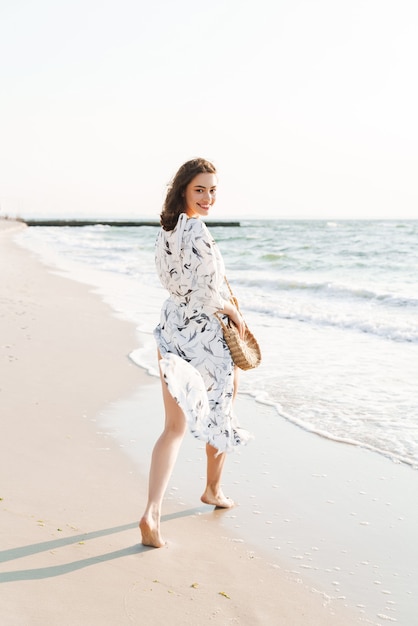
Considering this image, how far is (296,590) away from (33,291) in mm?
10049

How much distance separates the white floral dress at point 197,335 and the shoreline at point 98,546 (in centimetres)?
53

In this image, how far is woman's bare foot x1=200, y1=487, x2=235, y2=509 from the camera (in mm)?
3424

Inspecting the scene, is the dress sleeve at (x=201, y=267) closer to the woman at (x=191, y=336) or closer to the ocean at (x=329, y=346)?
the woman at (x=191, y=336)

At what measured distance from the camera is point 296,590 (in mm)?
2672

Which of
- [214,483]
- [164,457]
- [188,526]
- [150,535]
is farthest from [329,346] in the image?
[150,535]

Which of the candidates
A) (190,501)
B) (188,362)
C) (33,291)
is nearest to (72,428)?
(190,501)

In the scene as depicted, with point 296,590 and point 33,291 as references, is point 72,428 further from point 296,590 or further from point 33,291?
point 33,291

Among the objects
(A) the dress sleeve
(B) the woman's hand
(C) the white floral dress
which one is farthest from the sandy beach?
(A) the dress sleeve

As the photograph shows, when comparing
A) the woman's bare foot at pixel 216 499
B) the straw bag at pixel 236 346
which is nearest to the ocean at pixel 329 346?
the woman's bare foot at pixel 216 499

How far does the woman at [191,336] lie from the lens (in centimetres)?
297
